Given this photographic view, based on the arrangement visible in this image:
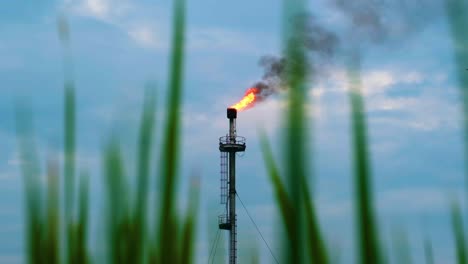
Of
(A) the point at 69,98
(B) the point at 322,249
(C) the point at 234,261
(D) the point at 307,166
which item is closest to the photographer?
(D) the point at 307,166

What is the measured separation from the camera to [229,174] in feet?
111

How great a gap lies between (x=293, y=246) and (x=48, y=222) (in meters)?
1.15

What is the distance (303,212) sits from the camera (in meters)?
1.93

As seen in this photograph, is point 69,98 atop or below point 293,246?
atop

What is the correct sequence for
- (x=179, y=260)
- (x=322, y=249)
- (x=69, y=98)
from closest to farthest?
(x=322, y=249) < (x=179, y=260) < (x=69, y=98)

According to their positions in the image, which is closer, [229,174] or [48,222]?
[48,222]

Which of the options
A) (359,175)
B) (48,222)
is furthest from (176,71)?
(48,222)

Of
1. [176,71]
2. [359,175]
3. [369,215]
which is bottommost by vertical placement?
[369,215]

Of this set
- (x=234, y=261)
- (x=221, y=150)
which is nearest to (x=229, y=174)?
(x=221, y=150)

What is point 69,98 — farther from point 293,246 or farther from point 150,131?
point 293,246

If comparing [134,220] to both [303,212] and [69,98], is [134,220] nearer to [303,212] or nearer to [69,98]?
[69,98]

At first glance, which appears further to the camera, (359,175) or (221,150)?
(221,150)

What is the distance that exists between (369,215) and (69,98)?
1259 millimetres

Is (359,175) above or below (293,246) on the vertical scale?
above
